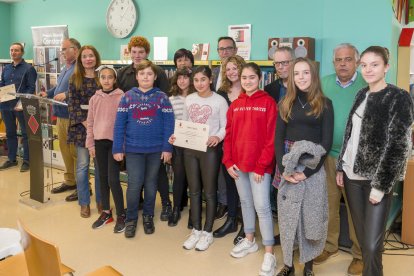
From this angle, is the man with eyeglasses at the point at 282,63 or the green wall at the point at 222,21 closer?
the man with eyeglasses at the point at 282,63

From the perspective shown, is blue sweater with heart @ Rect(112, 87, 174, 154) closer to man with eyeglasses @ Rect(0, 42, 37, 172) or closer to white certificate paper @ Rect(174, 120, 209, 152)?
white certificate paper @ Rect(174, 120, 209, 152)

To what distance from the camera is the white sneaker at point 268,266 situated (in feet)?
8.74

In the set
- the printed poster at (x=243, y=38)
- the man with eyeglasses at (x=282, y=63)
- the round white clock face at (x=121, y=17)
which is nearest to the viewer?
the man with eyeglasses at (x=282, y=63)

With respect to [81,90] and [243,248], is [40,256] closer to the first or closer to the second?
[243,248]

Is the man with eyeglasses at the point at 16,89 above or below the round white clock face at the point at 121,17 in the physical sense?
below

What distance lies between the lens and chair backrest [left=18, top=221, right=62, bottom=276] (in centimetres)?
133

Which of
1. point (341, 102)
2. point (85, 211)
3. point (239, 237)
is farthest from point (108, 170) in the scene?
point (341, 102)

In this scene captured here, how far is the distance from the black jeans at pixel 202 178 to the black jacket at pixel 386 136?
122cm

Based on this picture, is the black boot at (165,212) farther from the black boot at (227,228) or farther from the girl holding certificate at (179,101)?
the black boot at (227,228)

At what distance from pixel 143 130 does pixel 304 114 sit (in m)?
1.33

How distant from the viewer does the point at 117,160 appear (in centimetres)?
321

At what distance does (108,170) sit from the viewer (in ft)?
11.1

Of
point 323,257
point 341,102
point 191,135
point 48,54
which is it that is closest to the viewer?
point 341,102

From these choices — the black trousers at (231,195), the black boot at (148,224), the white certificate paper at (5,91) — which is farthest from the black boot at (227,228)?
the white certificate paper at (5,91)
